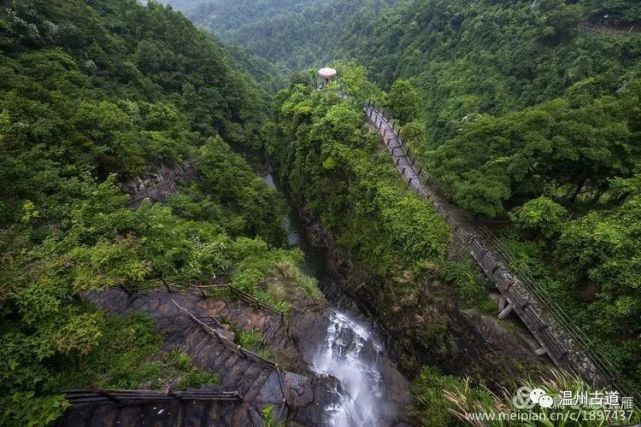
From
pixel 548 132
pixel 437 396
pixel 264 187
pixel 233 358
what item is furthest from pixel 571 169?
pixel 264 187

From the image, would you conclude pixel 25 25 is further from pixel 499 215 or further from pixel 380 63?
pixel 380 63

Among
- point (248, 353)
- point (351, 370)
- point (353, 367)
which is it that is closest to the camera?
point (248, 353)

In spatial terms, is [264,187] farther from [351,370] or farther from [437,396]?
[437,396]

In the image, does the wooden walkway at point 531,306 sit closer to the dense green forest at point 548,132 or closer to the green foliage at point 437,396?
the dense green forest at point 548,132

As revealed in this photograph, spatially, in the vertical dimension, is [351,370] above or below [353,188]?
below

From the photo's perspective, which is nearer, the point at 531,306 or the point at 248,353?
the point at 248,353

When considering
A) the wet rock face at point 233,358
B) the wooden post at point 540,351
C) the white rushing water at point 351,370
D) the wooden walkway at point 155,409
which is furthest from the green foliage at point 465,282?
the wooden walkway at point 155,409

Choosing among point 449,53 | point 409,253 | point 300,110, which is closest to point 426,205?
point 409,253
